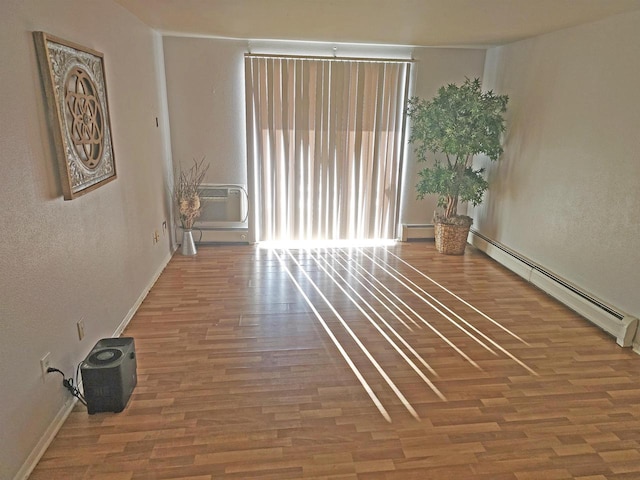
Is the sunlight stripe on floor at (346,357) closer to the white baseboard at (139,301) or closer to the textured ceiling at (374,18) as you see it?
the white baseboard at (139,301)

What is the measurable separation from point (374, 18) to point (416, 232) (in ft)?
9.56

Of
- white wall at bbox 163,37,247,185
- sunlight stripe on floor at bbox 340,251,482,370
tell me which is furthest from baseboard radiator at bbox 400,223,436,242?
white wall at bbox 163,37,247,185

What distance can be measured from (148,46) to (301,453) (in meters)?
3.86

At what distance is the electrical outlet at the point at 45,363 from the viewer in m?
2.12

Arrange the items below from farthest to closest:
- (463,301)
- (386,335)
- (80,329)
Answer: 1. (463,301)
2. (386,335)
3. (80,329)

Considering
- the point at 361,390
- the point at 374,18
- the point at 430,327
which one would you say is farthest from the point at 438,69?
the point at 361,390

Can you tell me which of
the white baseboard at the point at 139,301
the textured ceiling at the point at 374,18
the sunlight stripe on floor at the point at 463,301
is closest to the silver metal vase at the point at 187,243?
the white baseboard at the point at 139,301

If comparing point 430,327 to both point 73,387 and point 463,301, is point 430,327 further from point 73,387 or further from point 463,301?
point 73,387

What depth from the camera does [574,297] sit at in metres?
3.70

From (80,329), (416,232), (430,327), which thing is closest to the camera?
(80,329)

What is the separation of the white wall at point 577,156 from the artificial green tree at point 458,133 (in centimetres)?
28

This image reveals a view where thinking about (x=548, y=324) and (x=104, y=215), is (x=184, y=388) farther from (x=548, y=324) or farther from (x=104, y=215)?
(x=548, y=324)

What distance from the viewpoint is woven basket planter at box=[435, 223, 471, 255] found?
16.8ft

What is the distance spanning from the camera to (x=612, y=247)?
11.1 feet
